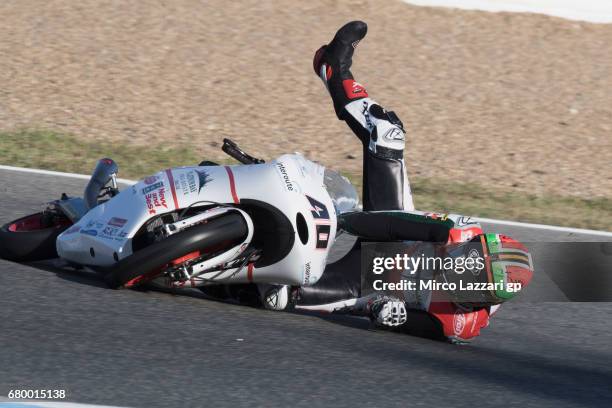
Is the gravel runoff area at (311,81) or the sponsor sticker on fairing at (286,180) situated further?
the gravel runoff area at (311,81)

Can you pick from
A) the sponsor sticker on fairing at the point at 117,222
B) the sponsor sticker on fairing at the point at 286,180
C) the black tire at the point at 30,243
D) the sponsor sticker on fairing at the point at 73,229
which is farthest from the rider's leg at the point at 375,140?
the black tire at the point at 30,243

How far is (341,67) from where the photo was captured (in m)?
5.57

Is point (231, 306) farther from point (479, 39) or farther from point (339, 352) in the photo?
point (479, 39)

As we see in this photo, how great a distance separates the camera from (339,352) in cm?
474

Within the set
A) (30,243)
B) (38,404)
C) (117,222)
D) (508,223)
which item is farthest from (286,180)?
(508,223)

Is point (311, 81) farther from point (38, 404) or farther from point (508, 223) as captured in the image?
point (38, 404)

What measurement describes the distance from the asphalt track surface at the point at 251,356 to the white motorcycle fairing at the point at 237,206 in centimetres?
24

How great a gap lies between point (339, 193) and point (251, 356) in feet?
3.80

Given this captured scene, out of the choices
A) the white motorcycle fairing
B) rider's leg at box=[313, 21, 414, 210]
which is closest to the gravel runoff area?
rider's leg at box=[313, 21, 414, 210]

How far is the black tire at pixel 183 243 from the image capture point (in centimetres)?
479

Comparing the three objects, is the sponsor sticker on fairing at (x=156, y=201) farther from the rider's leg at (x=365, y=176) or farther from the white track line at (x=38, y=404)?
the white track line at (x=38, y=404)

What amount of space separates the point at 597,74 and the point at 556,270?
5797 mm

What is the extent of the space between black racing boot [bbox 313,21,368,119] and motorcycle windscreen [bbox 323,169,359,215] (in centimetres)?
36

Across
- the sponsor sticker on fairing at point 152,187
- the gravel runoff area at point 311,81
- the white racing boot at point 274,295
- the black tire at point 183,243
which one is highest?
the gravel runoff area at point 311,81
